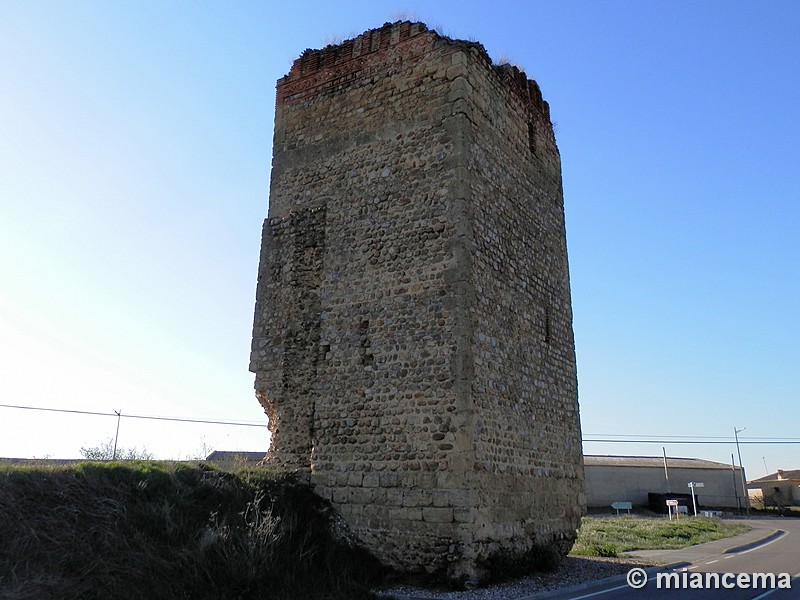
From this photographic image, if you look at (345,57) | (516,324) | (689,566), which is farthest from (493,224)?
(689,566)

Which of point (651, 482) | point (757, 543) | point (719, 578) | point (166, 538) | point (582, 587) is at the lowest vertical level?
point (757, 543)

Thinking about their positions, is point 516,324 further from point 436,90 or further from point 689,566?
point 689,566

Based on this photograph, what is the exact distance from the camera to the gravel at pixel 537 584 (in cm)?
743

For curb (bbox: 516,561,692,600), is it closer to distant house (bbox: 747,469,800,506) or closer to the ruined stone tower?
the ruined stone tower

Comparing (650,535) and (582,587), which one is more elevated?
(582,587)

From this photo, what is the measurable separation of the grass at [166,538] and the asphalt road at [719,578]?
3273 mm

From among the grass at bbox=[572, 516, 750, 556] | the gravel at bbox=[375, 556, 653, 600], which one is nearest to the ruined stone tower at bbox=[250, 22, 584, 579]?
the gravel at bbox=[375, 556, 653, 600]

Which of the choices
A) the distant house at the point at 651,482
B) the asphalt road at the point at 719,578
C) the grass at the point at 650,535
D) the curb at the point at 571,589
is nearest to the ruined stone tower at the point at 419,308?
the curb at the point at 571,589

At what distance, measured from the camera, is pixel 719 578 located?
34.5ft

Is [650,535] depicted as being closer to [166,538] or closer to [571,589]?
[571,589]

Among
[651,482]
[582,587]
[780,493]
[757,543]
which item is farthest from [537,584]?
[780,493]

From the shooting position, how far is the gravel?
743 cm

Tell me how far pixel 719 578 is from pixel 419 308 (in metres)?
7.06

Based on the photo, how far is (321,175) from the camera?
10.8 m
